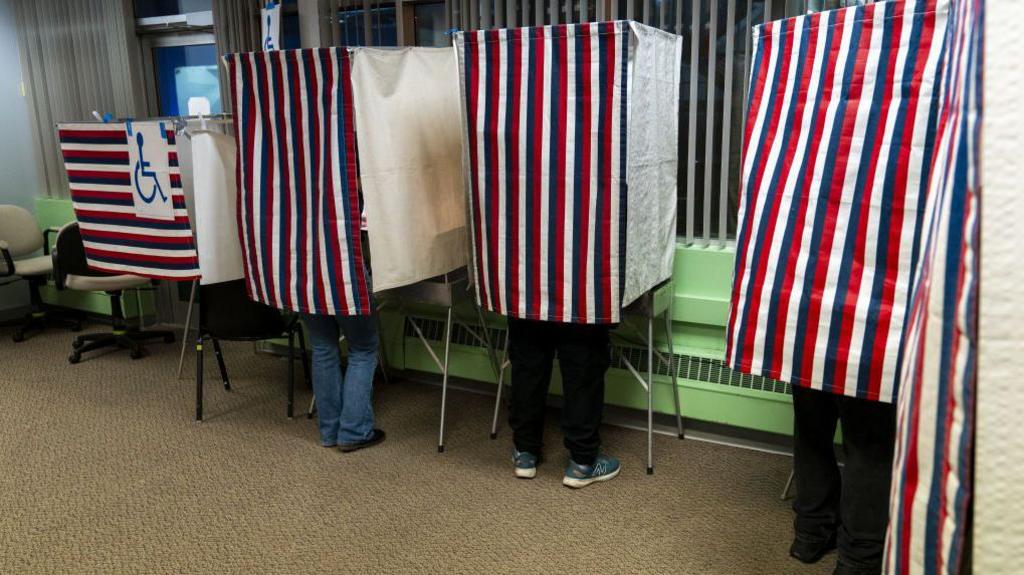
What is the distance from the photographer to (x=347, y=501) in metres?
2.71

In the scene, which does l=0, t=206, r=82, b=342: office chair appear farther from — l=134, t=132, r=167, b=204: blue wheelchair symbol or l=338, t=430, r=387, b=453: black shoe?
l=338, t=430, r=387, b=453: black shoe

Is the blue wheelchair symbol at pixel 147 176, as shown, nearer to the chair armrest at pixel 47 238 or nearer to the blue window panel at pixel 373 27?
the blue window panel at pixel 373 27

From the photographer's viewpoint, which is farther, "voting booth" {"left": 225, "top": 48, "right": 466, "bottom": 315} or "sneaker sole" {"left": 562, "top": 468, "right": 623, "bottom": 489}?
"sneaker sole" {"left": 562, "top": 468, "right": 623, "bottom": 489}

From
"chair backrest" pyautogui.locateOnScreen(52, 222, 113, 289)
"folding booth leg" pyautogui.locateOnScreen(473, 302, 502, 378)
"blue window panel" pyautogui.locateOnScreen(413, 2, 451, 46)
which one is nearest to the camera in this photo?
"folding booth leg" pyautogui.locateOnScreen(473, 302, 502, 378)

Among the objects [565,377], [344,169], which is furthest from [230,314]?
[565,377]

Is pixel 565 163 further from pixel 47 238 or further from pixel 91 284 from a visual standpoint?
pixel 47 238

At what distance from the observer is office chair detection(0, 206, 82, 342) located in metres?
4.87

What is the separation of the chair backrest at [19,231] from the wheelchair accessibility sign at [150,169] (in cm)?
209

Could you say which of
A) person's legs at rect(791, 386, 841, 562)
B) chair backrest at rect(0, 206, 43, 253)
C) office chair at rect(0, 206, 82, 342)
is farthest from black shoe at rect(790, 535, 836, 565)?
chair backrest at rect(0, 206, 43, 253)

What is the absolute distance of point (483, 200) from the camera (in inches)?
101

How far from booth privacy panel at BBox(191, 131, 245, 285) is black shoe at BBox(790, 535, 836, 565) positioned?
2339 millimetres

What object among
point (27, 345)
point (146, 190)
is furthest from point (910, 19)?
point (27, 345)

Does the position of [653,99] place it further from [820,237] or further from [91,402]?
[91,402]

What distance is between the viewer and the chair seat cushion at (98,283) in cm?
439
